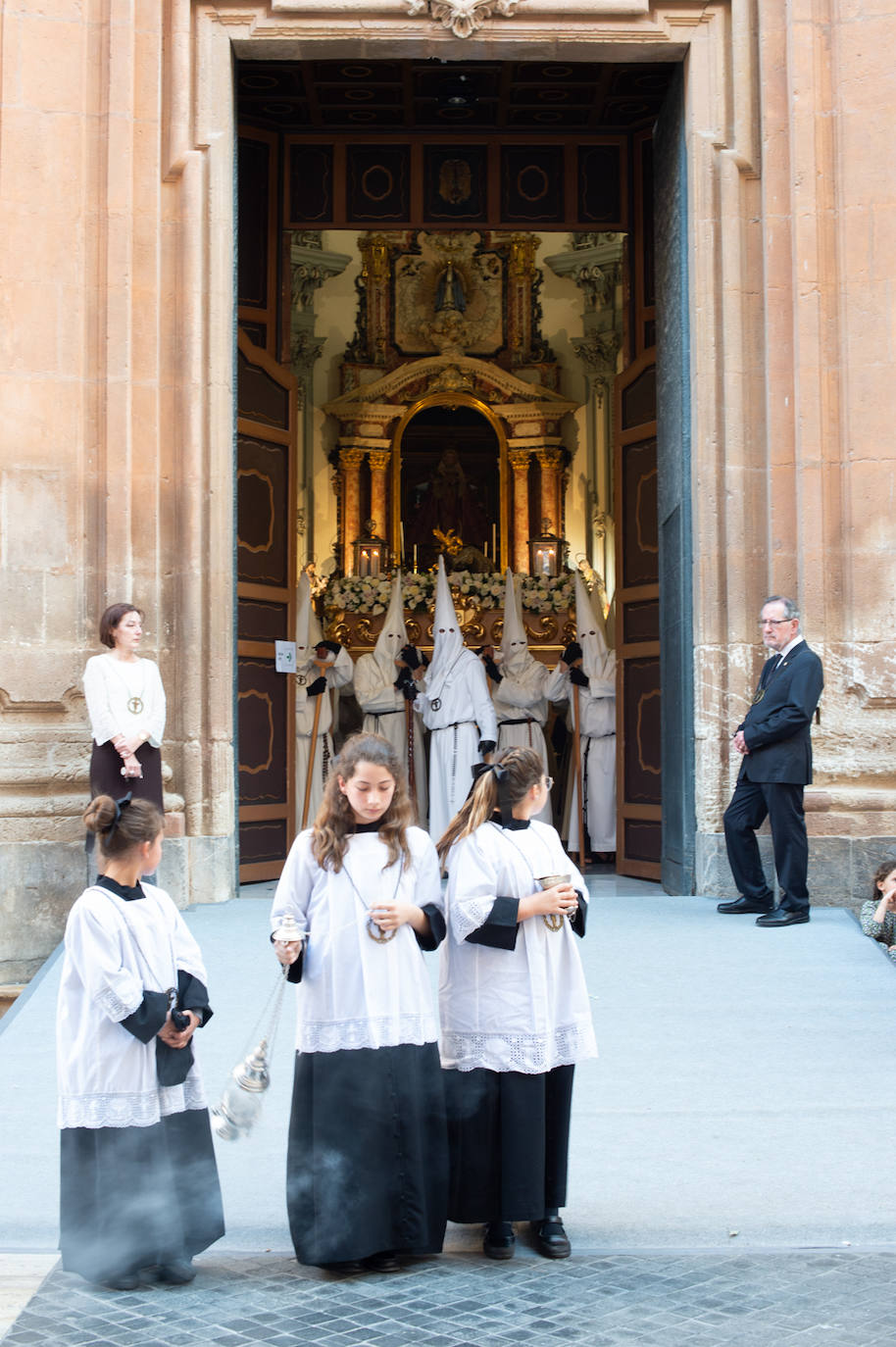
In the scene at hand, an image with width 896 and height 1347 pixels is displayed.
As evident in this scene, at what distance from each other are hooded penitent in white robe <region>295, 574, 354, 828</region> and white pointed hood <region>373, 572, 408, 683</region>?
0.40m

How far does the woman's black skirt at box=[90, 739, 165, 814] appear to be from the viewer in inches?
307

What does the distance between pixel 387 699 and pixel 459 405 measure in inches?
276

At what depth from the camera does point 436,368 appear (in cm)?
1967

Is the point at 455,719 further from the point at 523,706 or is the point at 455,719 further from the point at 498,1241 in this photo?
the point at 498,1241

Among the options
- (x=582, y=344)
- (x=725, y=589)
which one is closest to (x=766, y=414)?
(x=725, y=589)

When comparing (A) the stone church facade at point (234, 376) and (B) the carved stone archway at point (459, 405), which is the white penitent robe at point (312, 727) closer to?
(A) the stone church facade at point (234, 376)

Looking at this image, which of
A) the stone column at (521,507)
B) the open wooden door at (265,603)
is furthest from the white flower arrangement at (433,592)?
the open wooden door at (265,603)

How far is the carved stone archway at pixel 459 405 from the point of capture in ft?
63.1

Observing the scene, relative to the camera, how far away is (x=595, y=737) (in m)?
13.4

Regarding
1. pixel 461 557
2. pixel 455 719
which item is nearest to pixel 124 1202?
pixel 455 719

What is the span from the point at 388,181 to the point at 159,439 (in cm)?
357

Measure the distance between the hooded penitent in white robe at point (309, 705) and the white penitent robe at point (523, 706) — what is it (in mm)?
1358

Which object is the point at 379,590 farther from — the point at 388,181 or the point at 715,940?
the point at 715,940

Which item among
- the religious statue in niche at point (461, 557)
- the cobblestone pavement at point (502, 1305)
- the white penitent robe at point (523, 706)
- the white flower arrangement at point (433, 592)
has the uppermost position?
the religious statue in niche at point (461, 557)
